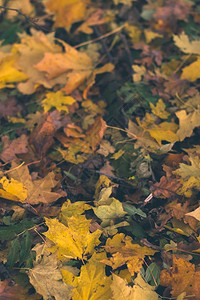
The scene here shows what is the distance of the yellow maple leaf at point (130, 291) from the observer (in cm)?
99

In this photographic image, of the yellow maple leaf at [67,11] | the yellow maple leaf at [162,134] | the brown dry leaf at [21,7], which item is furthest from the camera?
the brown dry leaf at [21,7]

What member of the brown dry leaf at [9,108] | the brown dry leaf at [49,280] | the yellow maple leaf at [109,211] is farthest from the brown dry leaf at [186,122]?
the brown dry leaf at [9,108]

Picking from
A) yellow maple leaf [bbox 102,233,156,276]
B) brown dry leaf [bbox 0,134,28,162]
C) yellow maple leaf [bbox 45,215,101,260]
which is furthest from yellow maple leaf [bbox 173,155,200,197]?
brown dry leaf [bbox 0,134,28,162]

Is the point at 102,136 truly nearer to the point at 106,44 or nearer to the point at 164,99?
the point at 164,99

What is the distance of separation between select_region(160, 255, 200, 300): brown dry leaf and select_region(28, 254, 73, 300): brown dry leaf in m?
0.34

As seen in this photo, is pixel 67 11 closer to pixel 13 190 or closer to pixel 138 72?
pixel 138 72

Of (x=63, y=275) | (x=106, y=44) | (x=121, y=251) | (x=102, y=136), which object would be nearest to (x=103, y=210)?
(x=121, y=251)

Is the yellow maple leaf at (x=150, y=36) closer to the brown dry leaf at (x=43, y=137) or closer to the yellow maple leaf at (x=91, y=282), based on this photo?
the brown dry leaf at (x=43, y=137)

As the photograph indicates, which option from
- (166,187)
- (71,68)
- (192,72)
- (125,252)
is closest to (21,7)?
(71,68)

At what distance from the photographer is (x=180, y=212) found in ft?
4.09

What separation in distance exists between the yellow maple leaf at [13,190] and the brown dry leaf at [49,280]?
0.90 feet

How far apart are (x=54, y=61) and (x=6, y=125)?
A: 18.0 inches

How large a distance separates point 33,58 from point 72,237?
1.15 metres

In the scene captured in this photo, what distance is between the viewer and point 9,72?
1812 millimetres
